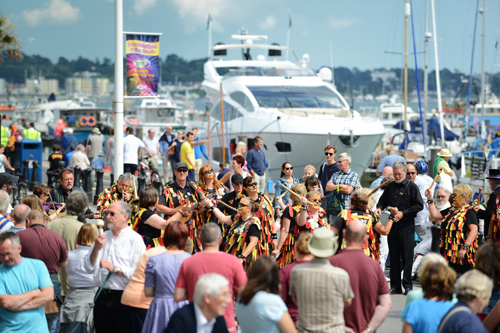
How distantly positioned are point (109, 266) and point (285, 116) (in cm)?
1568

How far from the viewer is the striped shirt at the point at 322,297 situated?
438 centimetres

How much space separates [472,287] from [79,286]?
358 cm

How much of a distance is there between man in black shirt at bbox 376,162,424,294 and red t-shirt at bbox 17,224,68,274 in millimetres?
3923

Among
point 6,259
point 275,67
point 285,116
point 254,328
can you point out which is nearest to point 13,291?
point 6,259

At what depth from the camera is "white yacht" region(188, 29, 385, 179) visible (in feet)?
66.8

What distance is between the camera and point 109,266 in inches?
213

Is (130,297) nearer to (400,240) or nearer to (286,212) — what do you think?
(286,212)

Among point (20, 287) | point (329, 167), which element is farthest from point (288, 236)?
point (329, 167)

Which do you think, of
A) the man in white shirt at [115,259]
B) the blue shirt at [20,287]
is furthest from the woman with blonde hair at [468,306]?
the blue shirt at [20,287]

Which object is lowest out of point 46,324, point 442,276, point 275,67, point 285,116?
point 46,324

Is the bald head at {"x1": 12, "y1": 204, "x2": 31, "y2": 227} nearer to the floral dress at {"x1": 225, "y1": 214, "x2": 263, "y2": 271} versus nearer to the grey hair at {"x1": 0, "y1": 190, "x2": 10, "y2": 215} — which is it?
the grey hair at {"x1": 0, "y1": 190, "x2": 10, "y2": 215}

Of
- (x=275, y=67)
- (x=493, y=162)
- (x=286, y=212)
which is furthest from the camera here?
(x=275, y=67)

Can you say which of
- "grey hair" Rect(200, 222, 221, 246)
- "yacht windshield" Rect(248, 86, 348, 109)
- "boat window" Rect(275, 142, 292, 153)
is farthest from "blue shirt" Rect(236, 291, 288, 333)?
"yacht windshield" Rect(248, 86, 348, 109)

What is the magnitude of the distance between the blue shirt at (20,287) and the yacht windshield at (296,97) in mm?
16692
